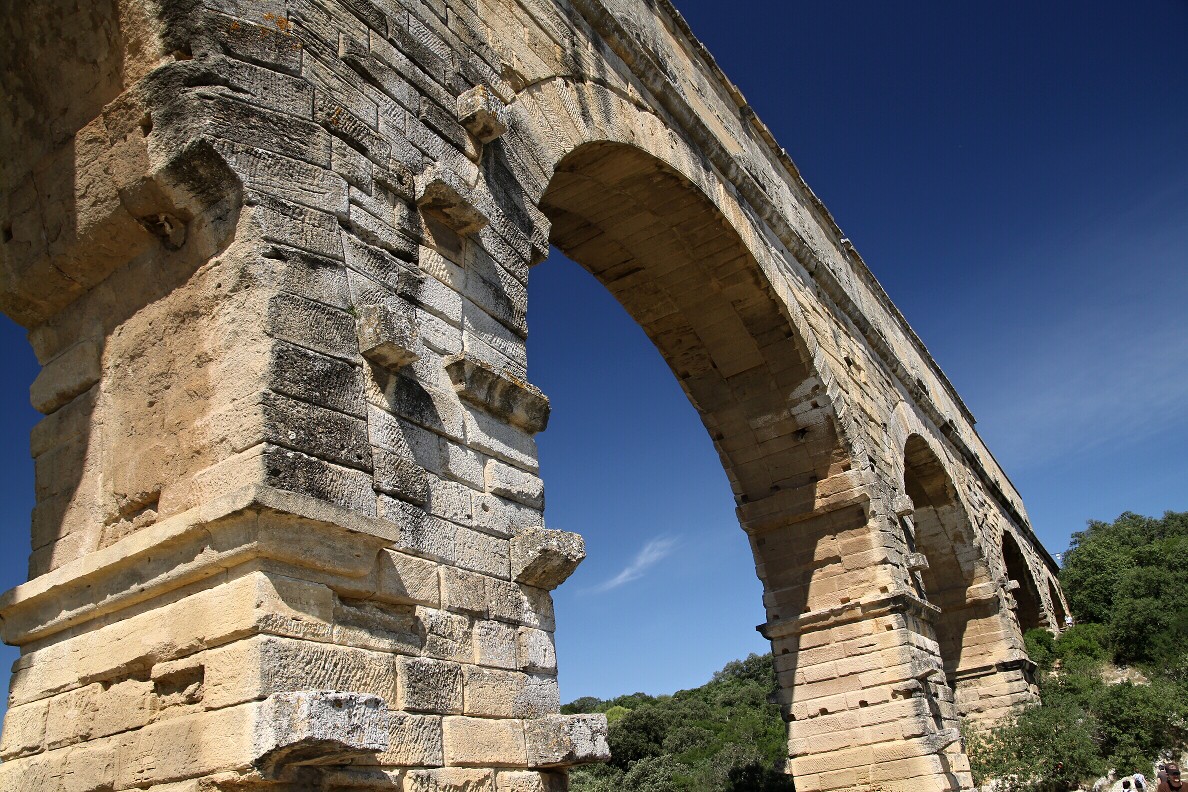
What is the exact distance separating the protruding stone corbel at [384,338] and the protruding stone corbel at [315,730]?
1.17 metres

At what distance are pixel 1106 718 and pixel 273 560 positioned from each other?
1261cm

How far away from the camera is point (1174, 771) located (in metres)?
7.68

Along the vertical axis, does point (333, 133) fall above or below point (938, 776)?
above

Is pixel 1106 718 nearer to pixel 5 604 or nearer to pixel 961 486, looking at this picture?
pixel 961 486

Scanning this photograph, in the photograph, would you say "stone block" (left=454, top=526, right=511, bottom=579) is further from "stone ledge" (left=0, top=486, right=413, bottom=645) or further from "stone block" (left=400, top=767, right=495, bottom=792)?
"stone block" (left=400, top=767, right=495, bottom=792)

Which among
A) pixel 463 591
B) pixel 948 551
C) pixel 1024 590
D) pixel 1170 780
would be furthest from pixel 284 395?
pixel 1024 590

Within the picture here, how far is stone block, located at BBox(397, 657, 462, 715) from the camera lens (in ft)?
9.67

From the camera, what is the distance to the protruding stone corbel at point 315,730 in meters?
2.43

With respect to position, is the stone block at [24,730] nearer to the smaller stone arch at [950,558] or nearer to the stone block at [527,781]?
the stone block at [527,781]

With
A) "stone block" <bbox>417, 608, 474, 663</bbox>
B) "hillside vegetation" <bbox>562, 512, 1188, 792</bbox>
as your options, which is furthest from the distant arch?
"stone block" <bbox>417, 608, 474, 663</bbox>

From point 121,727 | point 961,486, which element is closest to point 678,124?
point 121,727

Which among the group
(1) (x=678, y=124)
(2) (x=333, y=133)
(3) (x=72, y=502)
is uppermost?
(1) (x=678, y=124)

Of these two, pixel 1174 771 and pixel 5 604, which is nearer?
pixel 5 604

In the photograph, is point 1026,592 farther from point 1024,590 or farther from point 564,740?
point 564,740
